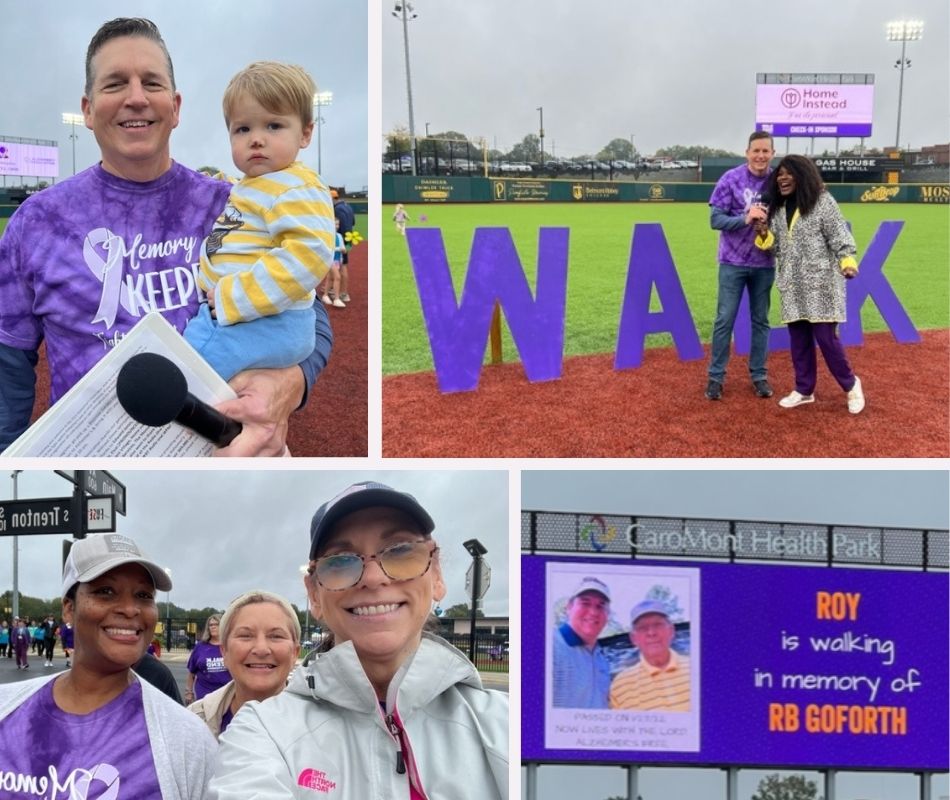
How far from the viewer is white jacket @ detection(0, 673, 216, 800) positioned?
7.34 ft

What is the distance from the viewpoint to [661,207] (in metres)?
17.9

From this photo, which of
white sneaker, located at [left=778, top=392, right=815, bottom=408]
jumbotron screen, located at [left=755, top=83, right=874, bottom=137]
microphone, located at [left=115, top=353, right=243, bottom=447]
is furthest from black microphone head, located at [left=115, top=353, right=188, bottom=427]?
jumbotron screen, located at [left=755, top=83, right=874, bottom=137]

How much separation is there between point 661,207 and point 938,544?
14.1 m

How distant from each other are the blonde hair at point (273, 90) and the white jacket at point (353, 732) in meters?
1.32

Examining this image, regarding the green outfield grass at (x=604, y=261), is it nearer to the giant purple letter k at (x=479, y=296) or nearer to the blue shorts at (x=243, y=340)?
the giant purple letter k at (x=479, y=296)

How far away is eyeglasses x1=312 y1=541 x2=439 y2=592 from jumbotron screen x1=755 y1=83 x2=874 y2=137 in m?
3.99

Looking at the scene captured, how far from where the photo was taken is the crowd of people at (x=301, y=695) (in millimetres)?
2133

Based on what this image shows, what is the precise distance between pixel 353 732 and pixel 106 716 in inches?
22.0

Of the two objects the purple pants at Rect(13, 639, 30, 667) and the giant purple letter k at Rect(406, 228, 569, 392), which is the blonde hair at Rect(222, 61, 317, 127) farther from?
the giant purple letter k at Rect(406, 228, 569, 392)

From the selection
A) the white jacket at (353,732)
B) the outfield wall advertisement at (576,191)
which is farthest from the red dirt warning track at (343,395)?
the outfield wall advertisement at (576,191)

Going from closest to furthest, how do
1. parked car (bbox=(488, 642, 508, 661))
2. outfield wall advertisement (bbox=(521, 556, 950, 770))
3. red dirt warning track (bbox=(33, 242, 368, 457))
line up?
parked car (bbox=(488, 642, 508, 661))
red dirt warning track (bbox=(33, 242, 368, 457))
outfield wall advertisement (bbox=(521, 556, 950, 770))

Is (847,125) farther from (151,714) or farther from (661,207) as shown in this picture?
(661,207)

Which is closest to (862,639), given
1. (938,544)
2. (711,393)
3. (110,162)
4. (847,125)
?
(938,544)

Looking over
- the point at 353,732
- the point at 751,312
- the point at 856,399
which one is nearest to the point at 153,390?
the point at 353,732
